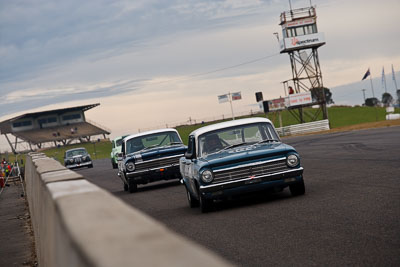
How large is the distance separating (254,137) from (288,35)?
205 feet

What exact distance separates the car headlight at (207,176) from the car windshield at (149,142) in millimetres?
8116

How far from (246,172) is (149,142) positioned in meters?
8.37

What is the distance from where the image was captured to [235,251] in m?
7.94

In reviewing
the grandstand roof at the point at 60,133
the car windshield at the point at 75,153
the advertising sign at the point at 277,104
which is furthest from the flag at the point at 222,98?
the grandstand roof at the point at 60,133

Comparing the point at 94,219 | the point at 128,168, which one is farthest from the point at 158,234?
the point at 128,168

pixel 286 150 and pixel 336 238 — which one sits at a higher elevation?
pixel 286 150

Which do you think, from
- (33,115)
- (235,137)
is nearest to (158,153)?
(235,137)

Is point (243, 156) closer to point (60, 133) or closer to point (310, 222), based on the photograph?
point (310, 222)

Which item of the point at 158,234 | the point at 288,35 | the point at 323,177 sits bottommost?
the point at 323,177

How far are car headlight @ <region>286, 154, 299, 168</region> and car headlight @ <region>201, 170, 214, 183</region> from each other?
1.29 metres

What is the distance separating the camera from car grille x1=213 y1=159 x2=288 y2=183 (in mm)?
11688

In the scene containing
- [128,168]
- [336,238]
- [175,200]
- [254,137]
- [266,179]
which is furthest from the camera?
[128,168]

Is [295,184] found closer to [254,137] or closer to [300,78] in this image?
[254,137]

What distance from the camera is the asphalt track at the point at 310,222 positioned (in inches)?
280
